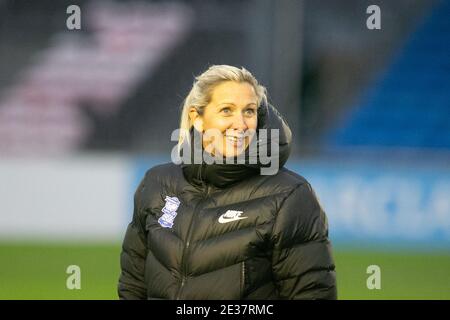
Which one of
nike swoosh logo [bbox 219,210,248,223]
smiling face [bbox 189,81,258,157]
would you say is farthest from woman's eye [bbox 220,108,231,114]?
nike swoosh logo [bbox 219,210,248,223]

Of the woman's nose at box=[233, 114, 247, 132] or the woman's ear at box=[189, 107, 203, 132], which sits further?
the woman's ear at box=[189, 107, 203, 132]

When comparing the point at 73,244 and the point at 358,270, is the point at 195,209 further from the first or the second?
the point at 73,244

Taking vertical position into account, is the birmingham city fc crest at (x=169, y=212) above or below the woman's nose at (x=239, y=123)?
below

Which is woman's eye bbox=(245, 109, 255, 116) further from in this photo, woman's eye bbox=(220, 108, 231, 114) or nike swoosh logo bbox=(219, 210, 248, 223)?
nike swoosh logo bbox=(219, 210, 248, 223)

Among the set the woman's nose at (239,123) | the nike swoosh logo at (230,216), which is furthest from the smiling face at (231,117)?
the nike swoosh logo at (230,216)

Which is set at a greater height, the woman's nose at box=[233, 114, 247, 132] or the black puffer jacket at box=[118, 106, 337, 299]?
the woman's nose at box=[233, 114, 247, 132]

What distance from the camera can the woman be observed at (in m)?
2.17

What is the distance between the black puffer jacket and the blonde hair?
7cm

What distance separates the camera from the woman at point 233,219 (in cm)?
217

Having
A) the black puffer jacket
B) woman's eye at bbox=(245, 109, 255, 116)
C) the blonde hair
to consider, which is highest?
the blonde hair

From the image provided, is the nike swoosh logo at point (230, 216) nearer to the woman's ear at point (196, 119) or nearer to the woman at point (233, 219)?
the woman at point (233, 219)

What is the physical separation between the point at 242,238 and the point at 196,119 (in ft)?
1.19

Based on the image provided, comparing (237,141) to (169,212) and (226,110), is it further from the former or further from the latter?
(169,212)

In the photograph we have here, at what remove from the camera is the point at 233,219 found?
2201 mm
